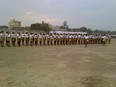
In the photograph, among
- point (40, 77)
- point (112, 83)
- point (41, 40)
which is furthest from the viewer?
point (41, 40)

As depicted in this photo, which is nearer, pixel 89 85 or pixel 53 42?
pixel 89 85

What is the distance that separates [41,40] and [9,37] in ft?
20.4

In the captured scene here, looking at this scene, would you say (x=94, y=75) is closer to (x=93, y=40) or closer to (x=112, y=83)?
(x=112, y=83)

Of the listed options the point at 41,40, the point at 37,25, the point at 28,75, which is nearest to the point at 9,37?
the point at 41,40

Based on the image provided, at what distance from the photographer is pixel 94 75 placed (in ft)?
40.9

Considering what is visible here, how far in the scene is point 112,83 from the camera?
1073 centimetres

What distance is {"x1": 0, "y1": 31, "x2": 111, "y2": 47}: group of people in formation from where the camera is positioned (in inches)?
1240

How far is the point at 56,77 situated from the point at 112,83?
7.38 feet

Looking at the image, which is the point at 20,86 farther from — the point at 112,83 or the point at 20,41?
the point at 20,41

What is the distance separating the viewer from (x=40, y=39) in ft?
120

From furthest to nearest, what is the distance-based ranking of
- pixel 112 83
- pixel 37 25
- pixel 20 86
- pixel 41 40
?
1. pixel 37 25
2. pixel 41 40
3. pixel 112 83
4. pixel 20 86

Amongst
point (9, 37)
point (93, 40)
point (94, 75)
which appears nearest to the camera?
point (94, 75)

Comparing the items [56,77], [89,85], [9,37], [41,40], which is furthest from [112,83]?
[41,40]

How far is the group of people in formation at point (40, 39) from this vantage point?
3150cm
